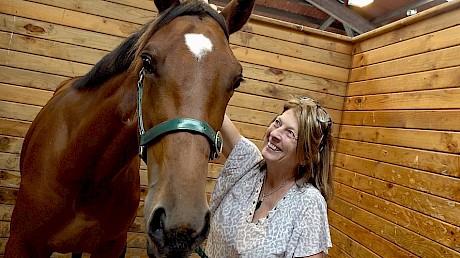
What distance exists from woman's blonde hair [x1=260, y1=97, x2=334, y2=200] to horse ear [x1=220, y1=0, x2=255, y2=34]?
400 millimetres

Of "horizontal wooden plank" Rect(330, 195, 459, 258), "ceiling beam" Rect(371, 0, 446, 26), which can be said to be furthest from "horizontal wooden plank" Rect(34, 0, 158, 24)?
"ceiling beam" Rect(371, 0, 446, 26)

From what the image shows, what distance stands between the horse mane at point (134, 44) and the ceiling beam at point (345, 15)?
9.46 feet

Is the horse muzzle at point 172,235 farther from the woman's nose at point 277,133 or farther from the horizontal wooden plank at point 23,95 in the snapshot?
the horizontal wooden plank at point 23,95

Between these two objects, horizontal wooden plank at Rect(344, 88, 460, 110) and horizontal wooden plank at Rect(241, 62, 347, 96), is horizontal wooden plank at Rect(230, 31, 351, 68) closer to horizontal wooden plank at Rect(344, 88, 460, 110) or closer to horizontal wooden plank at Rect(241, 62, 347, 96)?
horizontal wooden plank at Rect(241, 62, 347, 96)

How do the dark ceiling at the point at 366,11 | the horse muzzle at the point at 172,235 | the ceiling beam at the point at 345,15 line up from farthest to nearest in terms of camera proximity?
the ceiling beam at the point at 345,15 → the dark ceiling at the point at 366,11 → the horse muzzle at the point at 172,235

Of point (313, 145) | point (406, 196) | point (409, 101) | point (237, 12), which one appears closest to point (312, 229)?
point (313, 145)

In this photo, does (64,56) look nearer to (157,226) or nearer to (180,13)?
(180,13)

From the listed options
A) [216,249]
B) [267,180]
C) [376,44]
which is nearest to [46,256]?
[216,249]

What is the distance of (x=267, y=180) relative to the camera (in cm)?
153

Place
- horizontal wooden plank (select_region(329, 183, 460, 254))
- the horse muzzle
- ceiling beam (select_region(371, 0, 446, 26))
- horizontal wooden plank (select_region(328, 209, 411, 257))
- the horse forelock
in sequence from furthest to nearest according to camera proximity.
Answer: ceiling beam (select_region(371, 0, 446, 26)) < horizontal wooden plank (select_region(328, 209, 411, 257)) < horizontal wooden plank (select_region(329, 183, 460, 254)) < the horse forelock < the horse muzzle

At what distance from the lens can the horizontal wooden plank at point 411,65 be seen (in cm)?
197

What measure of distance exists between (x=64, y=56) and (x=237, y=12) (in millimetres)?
1549

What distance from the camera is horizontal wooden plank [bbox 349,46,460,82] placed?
1974 millimetres

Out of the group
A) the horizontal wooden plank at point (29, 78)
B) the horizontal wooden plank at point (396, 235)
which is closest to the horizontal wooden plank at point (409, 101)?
the horizontal wooden plank at point (396, 235)
